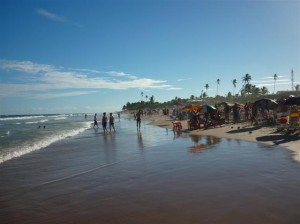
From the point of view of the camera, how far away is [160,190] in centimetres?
696

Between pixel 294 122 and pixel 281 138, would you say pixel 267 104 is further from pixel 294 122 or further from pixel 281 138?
pixel 281 138

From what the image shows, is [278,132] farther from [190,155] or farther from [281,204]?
[281,204]

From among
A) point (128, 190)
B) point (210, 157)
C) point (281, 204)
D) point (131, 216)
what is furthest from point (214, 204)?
point (210, 157)

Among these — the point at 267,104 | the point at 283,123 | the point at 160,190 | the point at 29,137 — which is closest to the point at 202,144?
the point at 283,123

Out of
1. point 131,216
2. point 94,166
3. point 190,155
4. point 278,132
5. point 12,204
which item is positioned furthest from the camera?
point 278,132

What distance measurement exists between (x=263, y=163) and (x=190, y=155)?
314cm

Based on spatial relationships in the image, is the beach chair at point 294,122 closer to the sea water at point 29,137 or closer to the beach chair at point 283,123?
the beach chair at point 283,123

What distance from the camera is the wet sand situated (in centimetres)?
538

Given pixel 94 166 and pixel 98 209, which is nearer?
pixel 98 209

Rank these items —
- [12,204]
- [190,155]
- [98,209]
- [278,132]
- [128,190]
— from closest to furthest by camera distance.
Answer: [98,209] → [12,204] → [128,190] → [190,155] → [278,132]

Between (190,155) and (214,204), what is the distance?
5.91m

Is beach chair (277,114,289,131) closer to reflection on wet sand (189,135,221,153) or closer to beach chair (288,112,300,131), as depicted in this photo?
beach chair (288,112,300,131)

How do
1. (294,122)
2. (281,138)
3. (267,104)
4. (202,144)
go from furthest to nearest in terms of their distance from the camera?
1. (267,104)
2. (294,122)
3. (202,144)
4. (281,138)

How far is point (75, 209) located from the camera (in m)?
6.01
